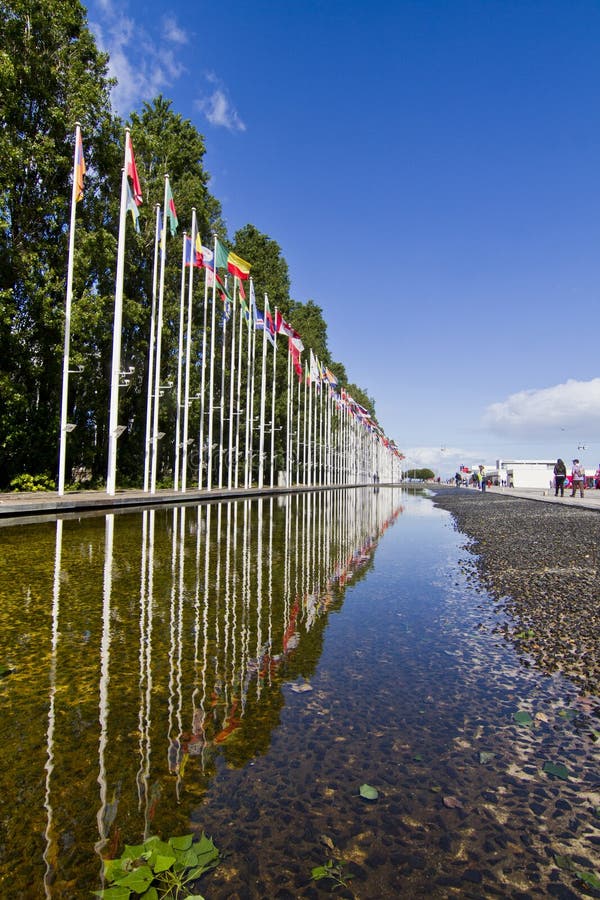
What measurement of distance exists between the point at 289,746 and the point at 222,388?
32093 millimetres

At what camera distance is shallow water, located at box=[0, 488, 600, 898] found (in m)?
2.12

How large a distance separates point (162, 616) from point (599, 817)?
387 cm

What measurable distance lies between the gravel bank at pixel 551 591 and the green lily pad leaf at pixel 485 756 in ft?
4.37

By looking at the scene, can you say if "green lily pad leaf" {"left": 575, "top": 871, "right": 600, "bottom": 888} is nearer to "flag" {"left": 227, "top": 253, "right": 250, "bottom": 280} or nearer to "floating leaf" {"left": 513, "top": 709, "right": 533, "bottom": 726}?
"floating leaf" {"left": 513, "top": 709, "right": 533, "bottom": 726}

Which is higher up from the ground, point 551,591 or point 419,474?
point 419,474

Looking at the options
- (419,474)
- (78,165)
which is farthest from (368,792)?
(419,474)

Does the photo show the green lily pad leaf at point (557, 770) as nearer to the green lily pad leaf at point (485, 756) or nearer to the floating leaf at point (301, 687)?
the green lily pad leaf at point (485, 756)

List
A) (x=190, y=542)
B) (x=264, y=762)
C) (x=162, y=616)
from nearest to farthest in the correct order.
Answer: (x=264, y=762) → (x=162, y=616) → (x=190, y=542)

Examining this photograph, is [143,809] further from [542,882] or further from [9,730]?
[542,882]

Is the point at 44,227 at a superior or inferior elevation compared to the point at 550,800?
superior

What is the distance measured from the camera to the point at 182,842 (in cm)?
217

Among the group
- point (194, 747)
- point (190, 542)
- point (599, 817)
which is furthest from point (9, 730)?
point (190, 542)

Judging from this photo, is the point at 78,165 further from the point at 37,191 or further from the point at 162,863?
the point at 162,863

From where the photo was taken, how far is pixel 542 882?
2.04 m
